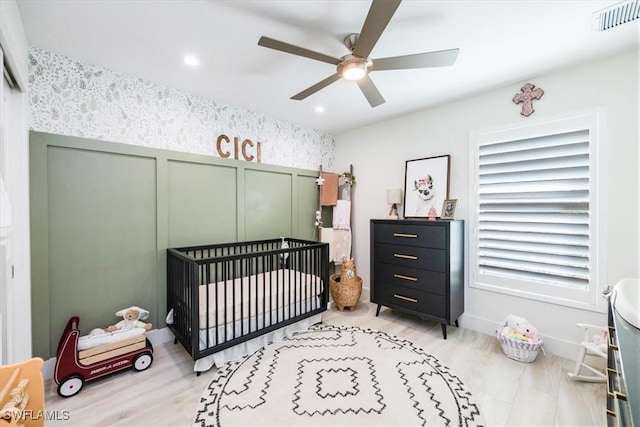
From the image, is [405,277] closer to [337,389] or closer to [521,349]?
[521,349]

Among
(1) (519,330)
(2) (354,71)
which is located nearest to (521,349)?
(1) (519,330)

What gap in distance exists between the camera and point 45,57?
192 centimetres

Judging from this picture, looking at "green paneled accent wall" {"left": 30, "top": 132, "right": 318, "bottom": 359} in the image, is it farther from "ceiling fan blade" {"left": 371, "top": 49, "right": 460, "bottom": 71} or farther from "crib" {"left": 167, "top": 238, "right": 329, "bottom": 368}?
"ceiling fan blade" {"left": 371, "top": 49, "right": 460, "bottom": 71}

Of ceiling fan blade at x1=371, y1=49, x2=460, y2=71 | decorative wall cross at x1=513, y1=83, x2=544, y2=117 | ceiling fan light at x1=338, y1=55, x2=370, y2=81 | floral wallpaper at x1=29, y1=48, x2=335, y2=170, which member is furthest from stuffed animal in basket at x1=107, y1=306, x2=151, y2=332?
decorative wall cross at x1=513, y1=83, x2=544, y2=117

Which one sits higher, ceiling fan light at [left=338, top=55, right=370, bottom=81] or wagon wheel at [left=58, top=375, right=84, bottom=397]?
ceiling fan light at [left=338, top=55, right=370, bottom=81]

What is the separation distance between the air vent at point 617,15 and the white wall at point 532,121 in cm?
57

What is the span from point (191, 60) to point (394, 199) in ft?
8.01

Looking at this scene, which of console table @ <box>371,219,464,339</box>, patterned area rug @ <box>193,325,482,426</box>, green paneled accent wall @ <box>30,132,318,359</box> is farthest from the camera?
console table @ <box>371,219,464,339</box>

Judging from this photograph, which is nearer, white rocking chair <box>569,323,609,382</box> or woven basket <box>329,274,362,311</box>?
white rocking chair <box>569,323,609,382</box>

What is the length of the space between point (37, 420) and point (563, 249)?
3330mm

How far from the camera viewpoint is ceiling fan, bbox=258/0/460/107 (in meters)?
1.23

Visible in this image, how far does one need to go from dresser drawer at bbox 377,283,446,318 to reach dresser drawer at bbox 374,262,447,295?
48 mm

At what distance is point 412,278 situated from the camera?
2721mm

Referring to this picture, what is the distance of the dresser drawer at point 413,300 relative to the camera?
2.54 m
